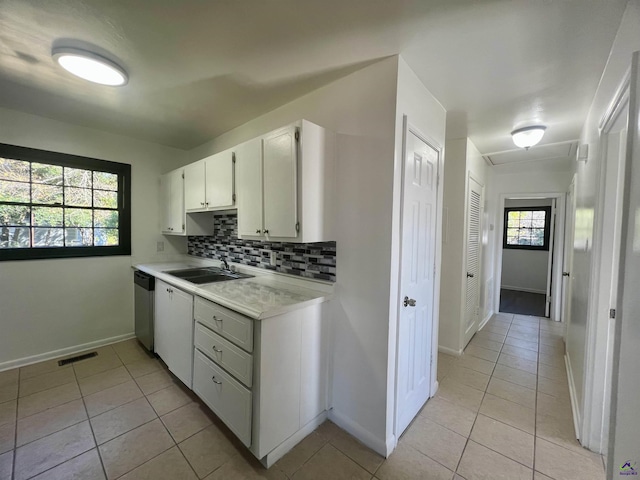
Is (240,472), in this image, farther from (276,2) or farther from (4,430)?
(276,2)

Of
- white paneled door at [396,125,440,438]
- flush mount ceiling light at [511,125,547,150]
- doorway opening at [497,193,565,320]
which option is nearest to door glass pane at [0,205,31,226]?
white paneled door at [396,125,440,438]

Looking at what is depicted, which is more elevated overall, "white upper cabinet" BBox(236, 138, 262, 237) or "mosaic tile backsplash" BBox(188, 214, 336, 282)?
"white upper cabinet" BBox(236, 138, 262, 237)

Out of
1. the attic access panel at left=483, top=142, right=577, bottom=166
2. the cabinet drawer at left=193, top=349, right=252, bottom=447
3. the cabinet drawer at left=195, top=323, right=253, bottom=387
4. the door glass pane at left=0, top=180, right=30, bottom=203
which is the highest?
the attic access panel at left=483, top=142, right=577, bottom=166

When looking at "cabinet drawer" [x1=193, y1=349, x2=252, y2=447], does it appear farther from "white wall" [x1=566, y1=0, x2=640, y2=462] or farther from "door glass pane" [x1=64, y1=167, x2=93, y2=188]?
"door glass pane" [x1=64, y1=167, x2=93, y2=188]

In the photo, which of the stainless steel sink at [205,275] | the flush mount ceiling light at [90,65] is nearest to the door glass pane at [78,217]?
the stainless steel sink at [205,275]

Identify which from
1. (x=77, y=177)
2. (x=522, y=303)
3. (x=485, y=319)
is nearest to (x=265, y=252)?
(x=77, y=177)

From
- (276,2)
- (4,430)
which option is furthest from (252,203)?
(4,430)

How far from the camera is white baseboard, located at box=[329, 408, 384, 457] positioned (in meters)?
1.60

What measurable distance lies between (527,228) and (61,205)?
809 cm

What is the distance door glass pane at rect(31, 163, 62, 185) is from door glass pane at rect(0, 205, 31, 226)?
30 centimetres

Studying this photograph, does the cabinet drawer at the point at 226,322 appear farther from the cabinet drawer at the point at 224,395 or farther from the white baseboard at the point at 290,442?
the white baseboard at the point at 290,442

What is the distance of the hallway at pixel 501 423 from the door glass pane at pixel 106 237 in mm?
3442

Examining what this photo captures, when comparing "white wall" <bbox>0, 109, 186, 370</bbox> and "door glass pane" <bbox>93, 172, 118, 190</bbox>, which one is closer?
"white wall" <bbox>0, 109, 186, 370</bbox>

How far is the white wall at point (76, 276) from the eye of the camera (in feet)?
8.08
